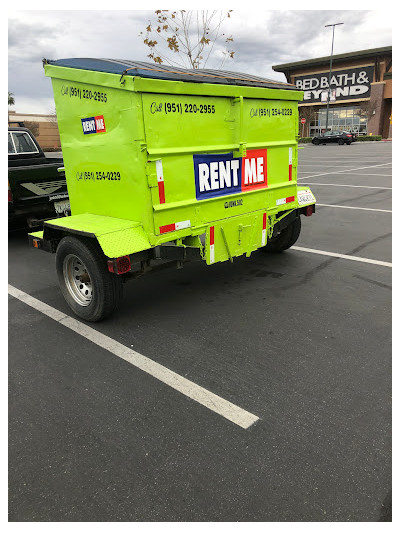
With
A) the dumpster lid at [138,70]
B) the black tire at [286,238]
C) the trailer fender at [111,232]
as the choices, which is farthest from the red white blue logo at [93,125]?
the black tire at [286,238]

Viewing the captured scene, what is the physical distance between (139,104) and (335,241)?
4.71 meters

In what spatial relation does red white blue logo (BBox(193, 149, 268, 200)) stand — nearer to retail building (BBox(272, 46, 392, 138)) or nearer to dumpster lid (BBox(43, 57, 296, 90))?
dumpster lid (BBox(43, 57, 296, 90))

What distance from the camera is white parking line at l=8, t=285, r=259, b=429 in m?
2.84

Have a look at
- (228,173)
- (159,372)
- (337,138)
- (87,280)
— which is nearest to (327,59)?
(337,138)

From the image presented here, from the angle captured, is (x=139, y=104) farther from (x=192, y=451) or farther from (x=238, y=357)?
(x=192, y=451)

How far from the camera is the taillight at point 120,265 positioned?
149 inches

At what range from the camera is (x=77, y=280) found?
456 cm

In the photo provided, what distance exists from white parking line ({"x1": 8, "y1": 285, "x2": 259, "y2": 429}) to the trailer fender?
3.10ft

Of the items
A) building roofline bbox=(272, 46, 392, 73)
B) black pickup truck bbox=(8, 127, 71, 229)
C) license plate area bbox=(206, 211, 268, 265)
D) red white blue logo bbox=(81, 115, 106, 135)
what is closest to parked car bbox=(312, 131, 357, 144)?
building roofline bbox=(272, 46, 392, 73)

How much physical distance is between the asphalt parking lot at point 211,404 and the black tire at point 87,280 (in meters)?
0.24

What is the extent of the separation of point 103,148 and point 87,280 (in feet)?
4.81

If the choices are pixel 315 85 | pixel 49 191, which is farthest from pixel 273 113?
pixel 315 85

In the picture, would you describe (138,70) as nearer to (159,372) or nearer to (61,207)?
(159,372)

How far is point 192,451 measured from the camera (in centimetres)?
252
